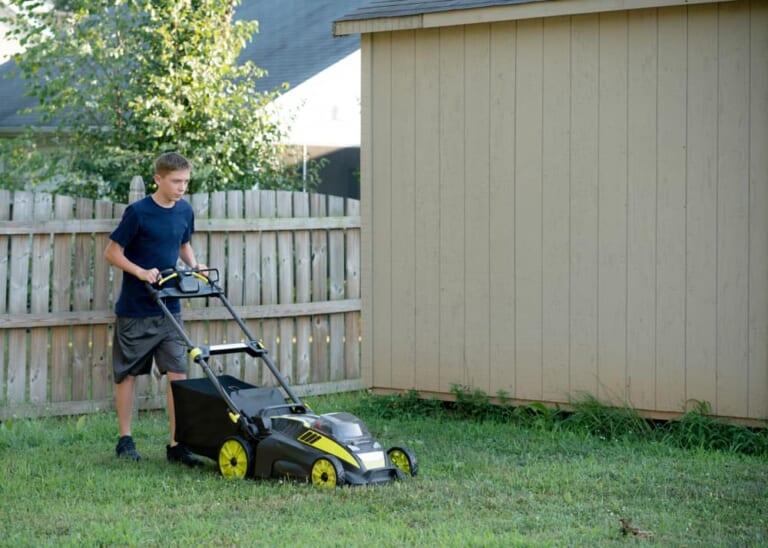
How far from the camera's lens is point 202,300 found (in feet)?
26.6

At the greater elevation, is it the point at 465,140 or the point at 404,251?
the point at 465,140

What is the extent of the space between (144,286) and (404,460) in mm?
1796

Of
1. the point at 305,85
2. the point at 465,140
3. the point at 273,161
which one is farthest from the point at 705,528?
the point at 305,85

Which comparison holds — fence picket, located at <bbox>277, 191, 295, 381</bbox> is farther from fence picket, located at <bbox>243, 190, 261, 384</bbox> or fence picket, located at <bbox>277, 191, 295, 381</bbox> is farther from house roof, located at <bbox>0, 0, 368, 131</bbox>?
house roof, located at <bbox>0, 0, 368, 131</bbox>

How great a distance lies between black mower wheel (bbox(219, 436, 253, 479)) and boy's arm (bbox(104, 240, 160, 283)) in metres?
1.00

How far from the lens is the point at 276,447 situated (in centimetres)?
556

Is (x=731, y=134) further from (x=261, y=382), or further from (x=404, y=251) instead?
(x=261, y=382)

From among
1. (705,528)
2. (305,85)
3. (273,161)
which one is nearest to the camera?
(705,528)

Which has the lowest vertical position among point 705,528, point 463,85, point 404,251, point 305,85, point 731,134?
point 705,528

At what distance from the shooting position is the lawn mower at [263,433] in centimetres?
543

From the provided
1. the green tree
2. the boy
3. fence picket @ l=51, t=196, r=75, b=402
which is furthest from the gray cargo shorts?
the green tree

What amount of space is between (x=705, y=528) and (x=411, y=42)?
411cm

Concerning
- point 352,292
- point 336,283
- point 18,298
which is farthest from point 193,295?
point 352,292

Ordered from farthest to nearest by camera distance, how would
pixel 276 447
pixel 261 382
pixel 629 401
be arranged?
1. pixel 261 382
2. pixel 629 401
3. pixel 276 447
